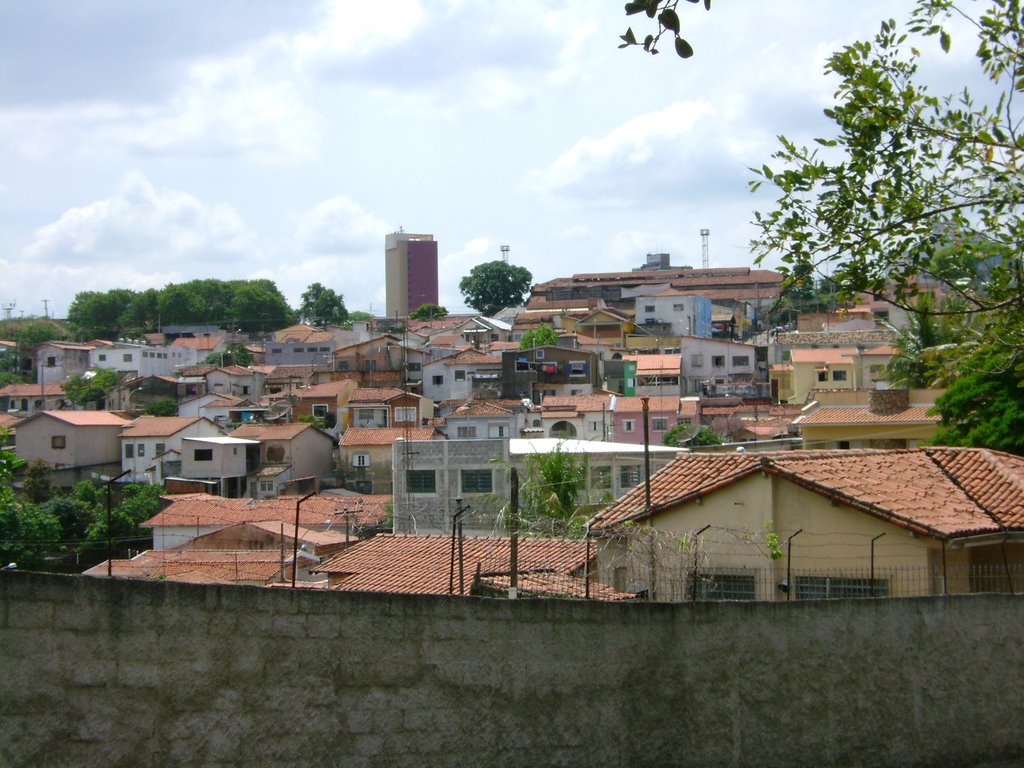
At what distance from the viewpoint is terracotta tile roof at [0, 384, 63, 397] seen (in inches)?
2692

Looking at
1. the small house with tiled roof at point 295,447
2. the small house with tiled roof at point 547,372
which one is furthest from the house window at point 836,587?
the small house with tiled roof at point 547,372

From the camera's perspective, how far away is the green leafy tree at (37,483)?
48.7m

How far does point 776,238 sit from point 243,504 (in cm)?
3083

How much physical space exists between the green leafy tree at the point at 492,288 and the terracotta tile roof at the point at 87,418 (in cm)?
5463

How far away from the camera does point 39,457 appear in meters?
51.8

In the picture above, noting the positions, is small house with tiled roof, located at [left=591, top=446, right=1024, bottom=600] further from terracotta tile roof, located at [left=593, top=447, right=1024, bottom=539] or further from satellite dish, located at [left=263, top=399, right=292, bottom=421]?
satellite dish, located at [left=263, top=399, right=292, bottom=421]

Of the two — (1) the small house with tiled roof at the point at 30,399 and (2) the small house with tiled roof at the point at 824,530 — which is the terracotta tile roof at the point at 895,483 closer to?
(2) the small house with tiled roof at the point at 824,530

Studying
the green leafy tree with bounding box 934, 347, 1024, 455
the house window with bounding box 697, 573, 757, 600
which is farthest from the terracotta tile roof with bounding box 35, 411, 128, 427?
the house window with bounding box 697, 573, 757, 600

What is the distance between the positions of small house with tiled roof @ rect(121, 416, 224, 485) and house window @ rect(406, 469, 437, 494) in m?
21.0

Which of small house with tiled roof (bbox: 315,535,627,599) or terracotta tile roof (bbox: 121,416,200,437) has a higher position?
terracotta tile roof (bbox: 121,416,200,437)

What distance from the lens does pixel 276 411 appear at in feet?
193

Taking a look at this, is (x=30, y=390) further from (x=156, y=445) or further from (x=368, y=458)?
(x=368, y=458)

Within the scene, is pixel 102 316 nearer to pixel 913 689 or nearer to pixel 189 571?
pixel 189 571

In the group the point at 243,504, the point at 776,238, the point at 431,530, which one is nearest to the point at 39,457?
the point at 243,504
